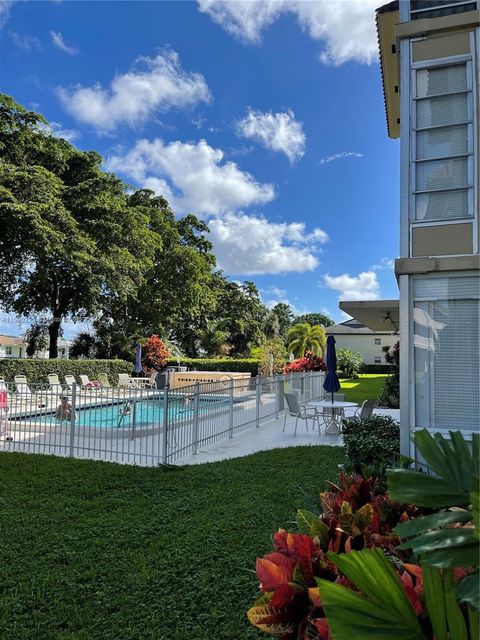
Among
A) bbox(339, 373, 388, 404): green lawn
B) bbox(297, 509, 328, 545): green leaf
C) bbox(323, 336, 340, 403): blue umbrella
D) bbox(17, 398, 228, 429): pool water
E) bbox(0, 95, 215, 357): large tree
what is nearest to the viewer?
bbox(297, 509, 328, 545): green leaf

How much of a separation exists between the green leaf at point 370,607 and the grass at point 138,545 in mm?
2015

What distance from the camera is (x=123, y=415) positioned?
29.0 feet

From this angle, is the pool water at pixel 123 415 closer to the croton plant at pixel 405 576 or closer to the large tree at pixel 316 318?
the croton plant at pixel 405 576

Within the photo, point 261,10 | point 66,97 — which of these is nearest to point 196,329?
point 66,97

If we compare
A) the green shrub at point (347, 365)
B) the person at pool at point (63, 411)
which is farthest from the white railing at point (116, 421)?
the green shrub at point (347, 365)

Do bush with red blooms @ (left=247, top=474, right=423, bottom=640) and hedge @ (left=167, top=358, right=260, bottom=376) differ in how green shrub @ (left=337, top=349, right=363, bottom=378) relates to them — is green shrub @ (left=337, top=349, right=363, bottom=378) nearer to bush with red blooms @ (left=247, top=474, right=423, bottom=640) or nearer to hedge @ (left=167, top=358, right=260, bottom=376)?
hedge @ (left=167, top=358, right=260, bottom=376)

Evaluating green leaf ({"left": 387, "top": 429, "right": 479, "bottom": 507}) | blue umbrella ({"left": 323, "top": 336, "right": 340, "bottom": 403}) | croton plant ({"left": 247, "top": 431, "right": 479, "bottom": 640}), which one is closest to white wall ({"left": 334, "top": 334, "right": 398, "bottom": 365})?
blue umbrella ({"left": 323, "top": 336, "right": 340, "bottom": 403})

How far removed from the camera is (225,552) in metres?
4.01

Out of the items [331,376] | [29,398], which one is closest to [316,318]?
[331,376]

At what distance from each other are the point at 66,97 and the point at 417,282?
14.5 metres

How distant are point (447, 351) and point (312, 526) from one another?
8.13ft

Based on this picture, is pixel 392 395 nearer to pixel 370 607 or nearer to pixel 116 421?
pixel 116 421

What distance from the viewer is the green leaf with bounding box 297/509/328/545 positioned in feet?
8.33

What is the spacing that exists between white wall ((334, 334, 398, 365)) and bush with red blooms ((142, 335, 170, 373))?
26604mm
